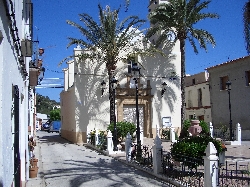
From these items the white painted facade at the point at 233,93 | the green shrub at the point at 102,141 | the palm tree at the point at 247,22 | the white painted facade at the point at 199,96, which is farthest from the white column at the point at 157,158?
the white painted facade at the point at 199,96

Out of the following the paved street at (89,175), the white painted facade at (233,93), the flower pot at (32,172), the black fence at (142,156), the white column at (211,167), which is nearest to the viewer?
the white column at (211,167)

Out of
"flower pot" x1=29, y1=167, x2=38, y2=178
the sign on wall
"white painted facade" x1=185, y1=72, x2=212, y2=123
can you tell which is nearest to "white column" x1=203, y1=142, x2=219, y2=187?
"flower pot" x1=29, y1=167, x2=38, y2=178

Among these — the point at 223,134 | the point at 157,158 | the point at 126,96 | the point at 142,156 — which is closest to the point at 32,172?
the point at 157,158

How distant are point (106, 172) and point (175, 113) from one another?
1361 centimetres

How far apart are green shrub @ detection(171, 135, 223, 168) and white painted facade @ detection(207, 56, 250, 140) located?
15501mm

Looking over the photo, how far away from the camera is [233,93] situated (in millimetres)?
26344

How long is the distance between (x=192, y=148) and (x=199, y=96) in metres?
26.9

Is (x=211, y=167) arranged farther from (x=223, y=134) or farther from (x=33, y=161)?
(x=223, y=134)

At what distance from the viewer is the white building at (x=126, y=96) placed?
71.7ft

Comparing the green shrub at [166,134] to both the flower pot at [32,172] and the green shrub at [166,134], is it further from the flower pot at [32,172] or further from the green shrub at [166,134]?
the flower pot at [32,172]

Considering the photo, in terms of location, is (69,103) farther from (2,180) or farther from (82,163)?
(2,180)

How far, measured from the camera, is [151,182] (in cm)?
901

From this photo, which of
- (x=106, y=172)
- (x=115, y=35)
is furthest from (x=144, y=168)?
(x=115, y=35)

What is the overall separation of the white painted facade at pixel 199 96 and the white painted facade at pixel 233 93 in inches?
139
